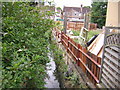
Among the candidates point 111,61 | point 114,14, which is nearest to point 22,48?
point 111,61

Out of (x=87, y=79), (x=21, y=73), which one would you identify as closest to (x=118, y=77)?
(x=87, y=79)

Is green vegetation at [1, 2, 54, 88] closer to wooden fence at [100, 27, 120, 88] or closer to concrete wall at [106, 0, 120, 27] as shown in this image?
wooden fence at [100, 27, 120, 88]

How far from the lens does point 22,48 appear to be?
1.39 m

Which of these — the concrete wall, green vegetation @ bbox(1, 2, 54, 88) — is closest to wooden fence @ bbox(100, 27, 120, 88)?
green vegetation @ bbox(1, 2, 54, 88)

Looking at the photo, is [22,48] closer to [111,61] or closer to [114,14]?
[111,61]

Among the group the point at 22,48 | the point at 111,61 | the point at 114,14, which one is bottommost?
the point at 111,61

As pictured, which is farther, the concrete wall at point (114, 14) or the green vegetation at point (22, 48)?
the concrete wall at point (114, 14)

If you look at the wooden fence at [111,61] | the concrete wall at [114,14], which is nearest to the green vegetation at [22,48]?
the wooden fence at [111,61]

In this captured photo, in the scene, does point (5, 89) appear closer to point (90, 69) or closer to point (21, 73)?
point (21, 73)

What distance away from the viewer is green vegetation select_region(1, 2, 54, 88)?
98 centimetres

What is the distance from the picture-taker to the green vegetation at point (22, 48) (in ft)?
3.22

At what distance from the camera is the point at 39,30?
6.24 feet

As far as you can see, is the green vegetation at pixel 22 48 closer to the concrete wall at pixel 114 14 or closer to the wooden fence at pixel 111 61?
the wooden fence at pixel 111 61

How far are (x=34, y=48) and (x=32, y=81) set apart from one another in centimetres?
40
